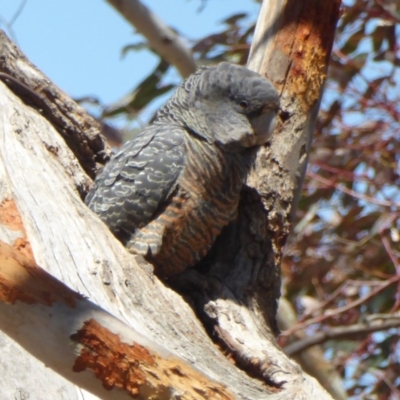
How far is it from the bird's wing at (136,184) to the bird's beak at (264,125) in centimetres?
35

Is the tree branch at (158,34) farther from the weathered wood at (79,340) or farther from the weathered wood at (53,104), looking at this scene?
Result: the weathered wood at (79,340)

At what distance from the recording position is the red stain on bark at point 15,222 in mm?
2771

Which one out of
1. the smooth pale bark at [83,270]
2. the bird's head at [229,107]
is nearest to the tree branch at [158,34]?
the bird's head at [229,107]

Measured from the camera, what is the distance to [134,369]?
217 cm

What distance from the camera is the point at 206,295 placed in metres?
3.45

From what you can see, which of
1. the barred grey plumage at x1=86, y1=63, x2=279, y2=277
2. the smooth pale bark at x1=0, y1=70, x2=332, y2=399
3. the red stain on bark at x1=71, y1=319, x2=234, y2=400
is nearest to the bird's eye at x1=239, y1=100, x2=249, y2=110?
the barred grey plumage at x1=86, y1=63, x2=279, y2=277

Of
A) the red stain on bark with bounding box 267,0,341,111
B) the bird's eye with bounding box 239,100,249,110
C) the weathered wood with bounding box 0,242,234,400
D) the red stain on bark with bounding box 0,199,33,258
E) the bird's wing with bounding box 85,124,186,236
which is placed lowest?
the weathered wood with bounding box 0,242,234,400

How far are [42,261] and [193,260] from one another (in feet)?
3.55

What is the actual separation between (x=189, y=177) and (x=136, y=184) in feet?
0.80

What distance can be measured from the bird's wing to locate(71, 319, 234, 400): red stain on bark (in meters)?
1.39

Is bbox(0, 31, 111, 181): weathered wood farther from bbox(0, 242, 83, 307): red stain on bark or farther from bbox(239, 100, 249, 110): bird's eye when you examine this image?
bbox(0, 242, 83, 307): red stain on bark

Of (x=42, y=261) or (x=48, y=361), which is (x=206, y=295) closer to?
(x=42, y=261)

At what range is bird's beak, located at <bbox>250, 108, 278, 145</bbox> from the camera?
3.59m

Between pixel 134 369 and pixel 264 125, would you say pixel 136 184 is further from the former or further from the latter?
pixel 134 369
